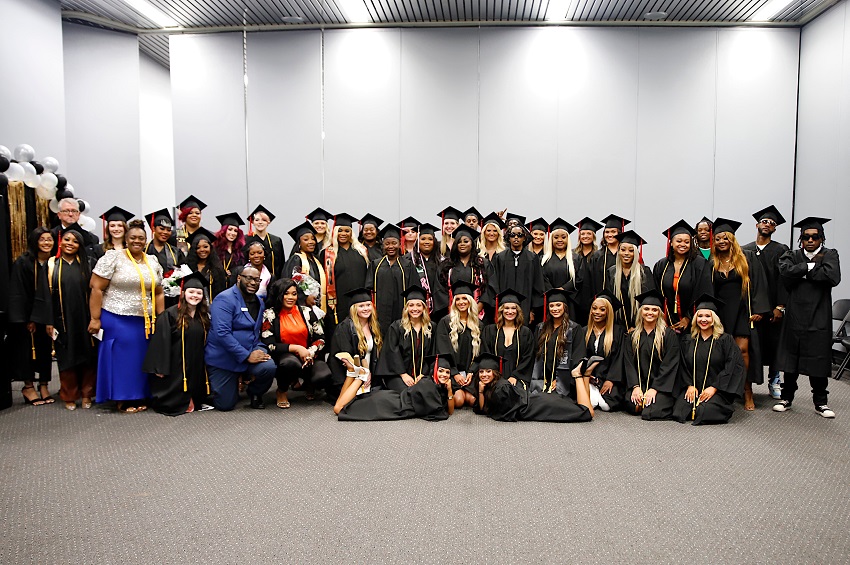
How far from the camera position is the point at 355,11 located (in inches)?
346

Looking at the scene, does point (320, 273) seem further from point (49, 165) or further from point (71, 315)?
point (49, 165)

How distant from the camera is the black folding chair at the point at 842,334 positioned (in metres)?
6.56

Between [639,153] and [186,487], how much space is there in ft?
27.8

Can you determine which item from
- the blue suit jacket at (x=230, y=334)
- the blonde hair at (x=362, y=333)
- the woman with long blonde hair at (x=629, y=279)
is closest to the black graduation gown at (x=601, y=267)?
the woman with long blonde hair at (x=629, y=279)

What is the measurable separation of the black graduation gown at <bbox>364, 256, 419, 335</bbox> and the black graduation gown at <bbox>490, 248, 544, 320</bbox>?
2.95 feet

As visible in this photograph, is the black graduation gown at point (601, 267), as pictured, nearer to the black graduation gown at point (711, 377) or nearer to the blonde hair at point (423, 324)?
the black graduation gown at point (711, 377)

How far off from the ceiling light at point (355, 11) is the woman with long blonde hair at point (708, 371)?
6.66 m

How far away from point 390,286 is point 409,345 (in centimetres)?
86

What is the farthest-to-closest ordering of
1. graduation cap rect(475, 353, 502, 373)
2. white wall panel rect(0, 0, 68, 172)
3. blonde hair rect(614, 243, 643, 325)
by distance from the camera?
white wall panel rect(0, 0, 68, 172) → blonde hair rect(614, 243, 643, 325) → graduation cap rect(475, 353, 502, 373)

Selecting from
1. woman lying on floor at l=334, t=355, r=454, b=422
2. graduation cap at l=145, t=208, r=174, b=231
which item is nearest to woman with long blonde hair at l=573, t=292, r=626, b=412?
woman lying on floor at l=334, t=355, r=454, b=422

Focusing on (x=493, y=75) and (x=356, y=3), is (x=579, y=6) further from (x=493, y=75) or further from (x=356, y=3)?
(x=356, y=3)

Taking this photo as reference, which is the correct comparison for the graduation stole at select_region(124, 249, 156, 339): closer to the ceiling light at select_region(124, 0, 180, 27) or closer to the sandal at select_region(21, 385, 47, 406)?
the sandal at select_region(21, 385, 47, 406)

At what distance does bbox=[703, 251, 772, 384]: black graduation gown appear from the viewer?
530 centimetres

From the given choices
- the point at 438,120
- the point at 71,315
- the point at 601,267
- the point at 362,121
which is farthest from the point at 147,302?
the point at 438,120
